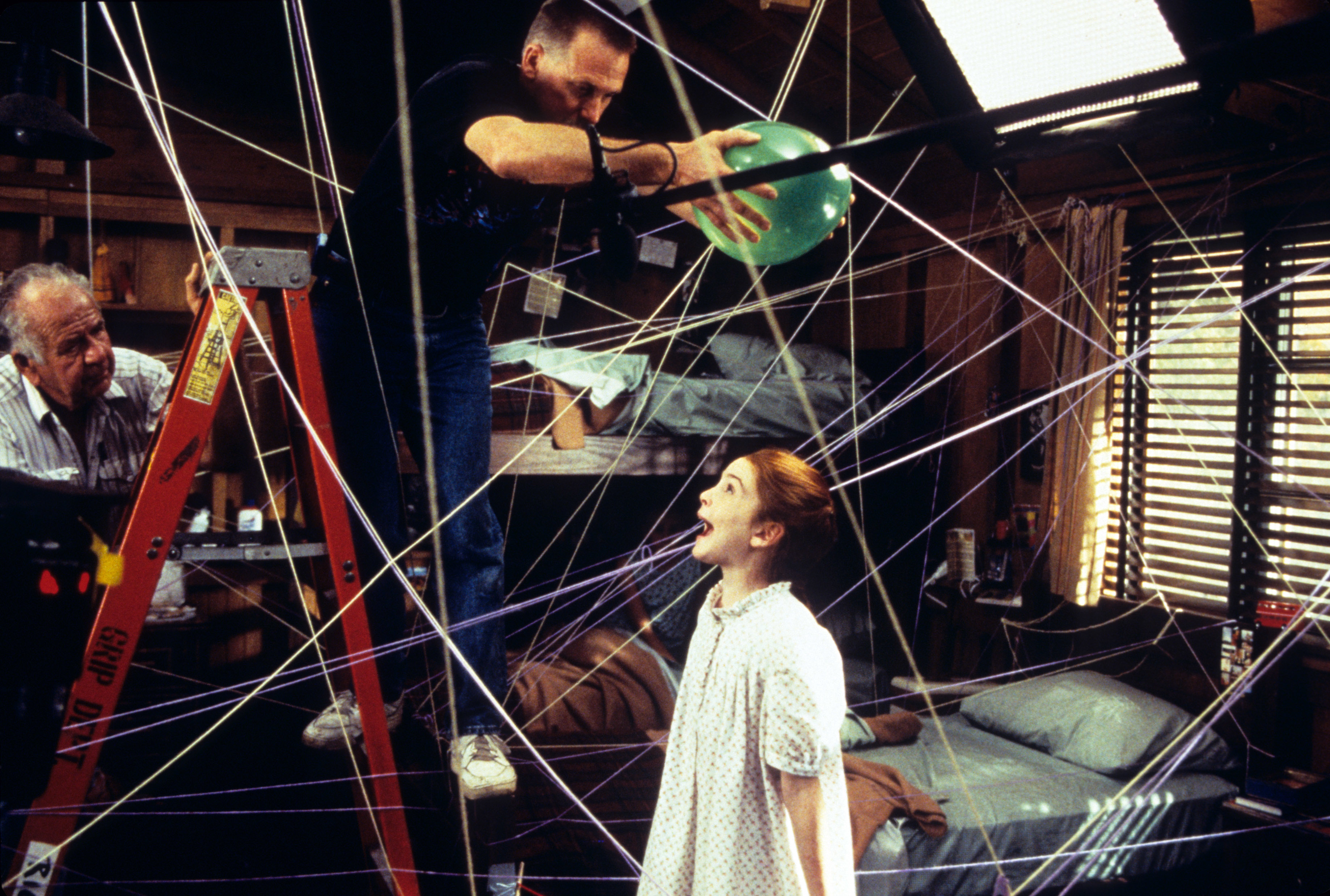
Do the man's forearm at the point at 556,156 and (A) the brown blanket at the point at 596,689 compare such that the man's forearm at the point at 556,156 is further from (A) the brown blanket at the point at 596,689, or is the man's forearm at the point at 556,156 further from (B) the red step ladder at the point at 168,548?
(A) the brown blanket at the point at 596,689

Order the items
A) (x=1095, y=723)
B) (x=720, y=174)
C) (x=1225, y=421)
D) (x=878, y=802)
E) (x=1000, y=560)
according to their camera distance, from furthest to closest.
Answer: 1. (x=1000, y=560)
2. (x=1225, y=421)
3. (x=1095, y=723)
4. (x=878, y=802)
5. (x=720, y=174)

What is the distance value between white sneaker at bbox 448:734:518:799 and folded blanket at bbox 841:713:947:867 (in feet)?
4.19

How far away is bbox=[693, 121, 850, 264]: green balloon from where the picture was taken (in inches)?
50.8

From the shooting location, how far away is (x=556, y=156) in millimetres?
1226

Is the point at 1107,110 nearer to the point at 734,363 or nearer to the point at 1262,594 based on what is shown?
the point at 1262,594

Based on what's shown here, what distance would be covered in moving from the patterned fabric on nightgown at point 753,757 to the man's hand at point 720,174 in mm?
732

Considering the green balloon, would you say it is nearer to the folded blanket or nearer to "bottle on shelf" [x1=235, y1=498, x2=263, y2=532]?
the folded blanket

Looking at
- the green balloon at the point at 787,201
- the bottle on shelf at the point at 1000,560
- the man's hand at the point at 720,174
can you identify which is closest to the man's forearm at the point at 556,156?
the man's hand at the point at 720,174

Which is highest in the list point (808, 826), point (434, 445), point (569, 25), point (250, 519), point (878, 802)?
point (569, 25)

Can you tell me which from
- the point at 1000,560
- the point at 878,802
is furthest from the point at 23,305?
the point at 1000,560

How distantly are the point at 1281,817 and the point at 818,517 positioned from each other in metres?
2.36

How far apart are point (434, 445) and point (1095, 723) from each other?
279 cm

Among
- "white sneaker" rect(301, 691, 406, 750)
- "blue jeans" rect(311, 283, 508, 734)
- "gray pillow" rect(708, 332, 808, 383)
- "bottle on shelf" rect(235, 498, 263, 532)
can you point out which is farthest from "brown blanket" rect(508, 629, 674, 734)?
"blue jeans" rect(311, 283, 508, 734)

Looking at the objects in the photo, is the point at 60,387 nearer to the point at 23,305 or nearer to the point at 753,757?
the point at 23,305
